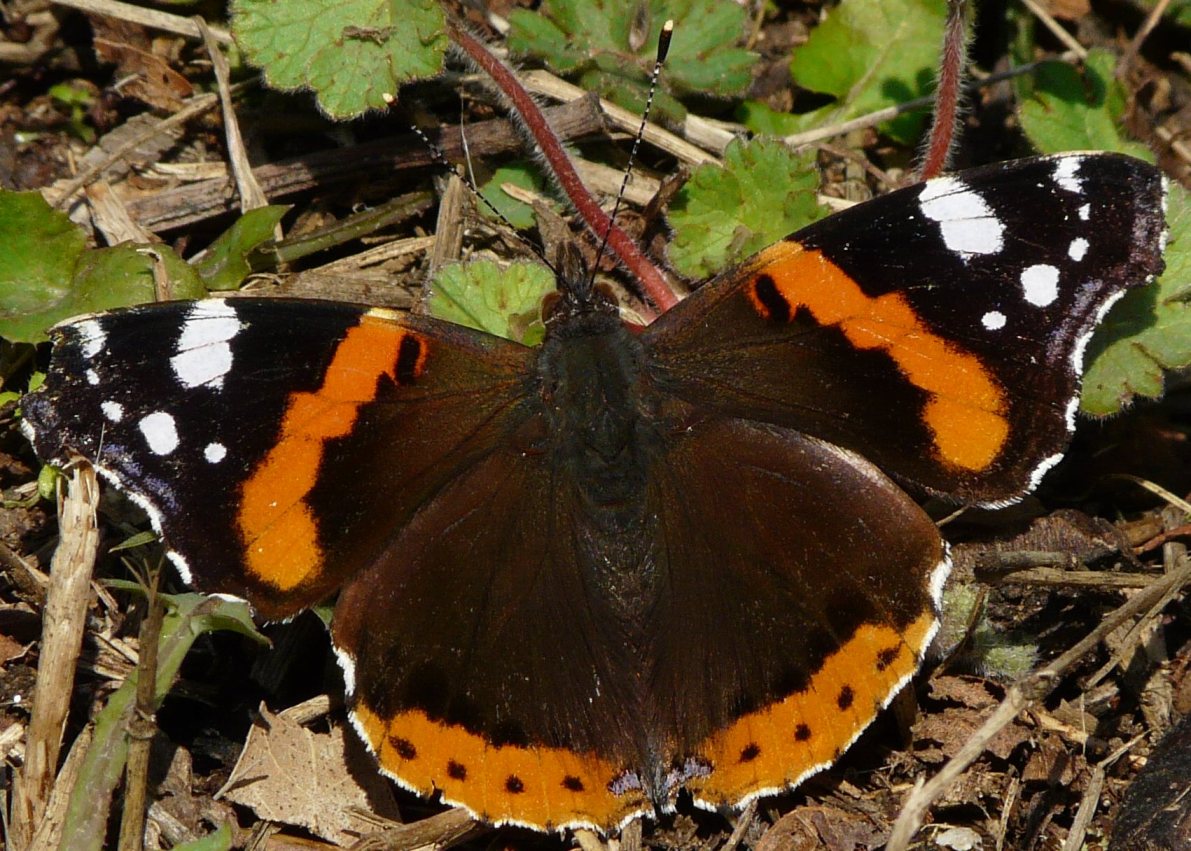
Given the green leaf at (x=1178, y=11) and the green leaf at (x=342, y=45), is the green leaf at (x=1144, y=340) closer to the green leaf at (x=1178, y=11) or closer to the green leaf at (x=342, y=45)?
the green leaf at (x=1178, y=11)

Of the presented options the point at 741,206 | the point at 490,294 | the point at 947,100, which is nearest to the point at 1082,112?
the point at 947,100

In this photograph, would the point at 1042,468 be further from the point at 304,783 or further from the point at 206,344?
the point at 304,783

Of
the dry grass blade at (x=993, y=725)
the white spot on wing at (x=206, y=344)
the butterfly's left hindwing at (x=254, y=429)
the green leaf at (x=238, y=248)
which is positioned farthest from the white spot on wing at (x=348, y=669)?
the green leaf at (x=238, y=248)

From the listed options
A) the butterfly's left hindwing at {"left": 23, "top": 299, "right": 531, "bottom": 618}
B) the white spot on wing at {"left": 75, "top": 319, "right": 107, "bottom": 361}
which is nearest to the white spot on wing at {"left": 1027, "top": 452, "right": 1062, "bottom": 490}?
the butterfly's left hindwing at {"left": 23, "top": 299, "right": 531, "bottom": 618}

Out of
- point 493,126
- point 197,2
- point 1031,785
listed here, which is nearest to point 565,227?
point 493,126

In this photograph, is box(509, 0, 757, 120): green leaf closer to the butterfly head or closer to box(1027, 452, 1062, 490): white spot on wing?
the butterfly head

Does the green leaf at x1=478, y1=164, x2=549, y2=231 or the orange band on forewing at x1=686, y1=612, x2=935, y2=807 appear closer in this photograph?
the orange band on forewing at x1=686, y1=612, x2=935, y2=807

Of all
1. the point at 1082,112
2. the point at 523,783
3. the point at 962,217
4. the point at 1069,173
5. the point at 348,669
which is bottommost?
the point at 523,783
